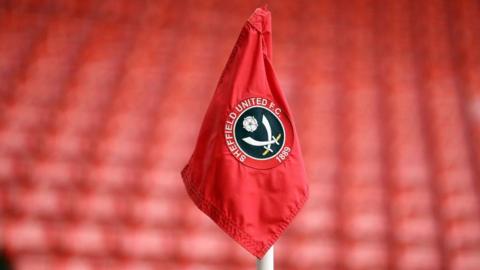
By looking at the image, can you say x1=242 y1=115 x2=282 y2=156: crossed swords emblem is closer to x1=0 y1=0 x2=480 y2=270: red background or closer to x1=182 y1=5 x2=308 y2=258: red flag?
x1=182 y1=5 x2=308 y2=258: red flag

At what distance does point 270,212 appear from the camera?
0.77 metres

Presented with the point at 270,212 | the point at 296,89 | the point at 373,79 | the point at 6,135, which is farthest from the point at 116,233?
the point at 373,79

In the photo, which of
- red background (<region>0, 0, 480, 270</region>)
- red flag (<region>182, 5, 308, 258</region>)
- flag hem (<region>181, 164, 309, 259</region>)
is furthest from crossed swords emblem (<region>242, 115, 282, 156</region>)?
red background (<region>0, 0, 480, 270</region>)

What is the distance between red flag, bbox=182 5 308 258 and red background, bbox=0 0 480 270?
3.74 ft

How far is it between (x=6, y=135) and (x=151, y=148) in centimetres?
60

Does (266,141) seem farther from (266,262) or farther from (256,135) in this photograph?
(266,262)

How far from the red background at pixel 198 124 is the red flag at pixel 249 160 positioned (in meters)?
1.14

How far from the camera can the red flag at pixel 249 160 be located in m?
0.75

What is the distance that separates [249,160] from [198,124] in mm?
1318

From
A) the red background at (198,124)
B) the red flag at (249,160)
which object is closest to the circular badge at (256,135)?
the red flag at (249,160)

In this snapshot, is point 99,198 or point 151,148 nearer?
point 99,198

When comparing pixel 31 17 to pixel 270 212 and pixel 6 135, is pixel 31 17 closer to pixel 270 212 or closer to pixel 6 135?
pixel 6 135

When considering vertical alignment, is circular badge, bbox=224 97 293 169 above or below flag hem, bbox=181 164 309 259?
above

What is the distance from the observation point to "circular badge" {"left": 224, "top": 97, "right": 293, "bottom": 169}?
0.76m
